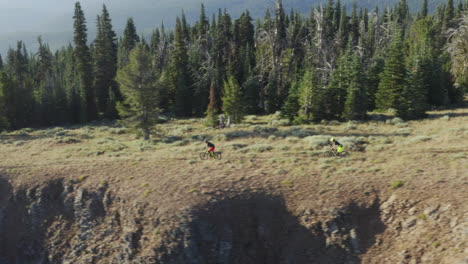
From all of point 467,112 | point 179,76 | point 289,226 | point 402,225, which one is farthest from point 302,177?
point 179,76

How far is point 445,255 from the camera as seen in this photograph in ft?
47.4

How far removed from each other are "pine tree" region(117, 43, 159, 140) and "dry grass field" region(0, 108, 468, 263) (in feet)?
9.84

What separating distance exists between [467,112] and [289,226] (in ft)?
106

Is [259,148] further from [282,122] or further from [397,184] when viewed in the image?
[282,122]

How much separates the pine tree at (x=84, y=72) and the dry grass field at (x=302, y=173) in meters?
32.1

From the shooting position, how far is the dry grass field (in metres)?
16.4

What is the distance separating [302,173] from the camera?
21.5 metres

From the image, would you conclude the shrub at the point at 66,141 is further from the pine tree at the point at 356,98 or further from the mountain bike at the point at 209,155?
the pine tree at the point at 356,98

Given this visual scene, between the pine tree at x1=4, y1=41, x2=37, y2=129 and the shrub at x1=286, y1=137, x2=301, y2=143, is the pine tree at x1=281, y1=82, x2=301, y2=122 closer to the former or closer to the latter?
the shrub at x1=286, y1=137, x2=301, y2=143

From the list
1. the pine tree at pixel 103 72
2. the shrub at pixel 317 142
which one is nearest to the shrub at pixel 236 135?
the shrub at pixel 317 142

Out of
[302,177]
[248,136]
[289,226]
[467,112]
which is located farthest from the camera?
[467,112]

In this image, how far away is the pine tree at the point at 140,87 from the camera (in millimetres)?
34406

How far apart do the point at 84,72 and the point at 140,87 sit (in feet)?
128

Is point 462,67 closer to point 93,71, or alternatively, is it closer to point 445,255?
point 445,255
